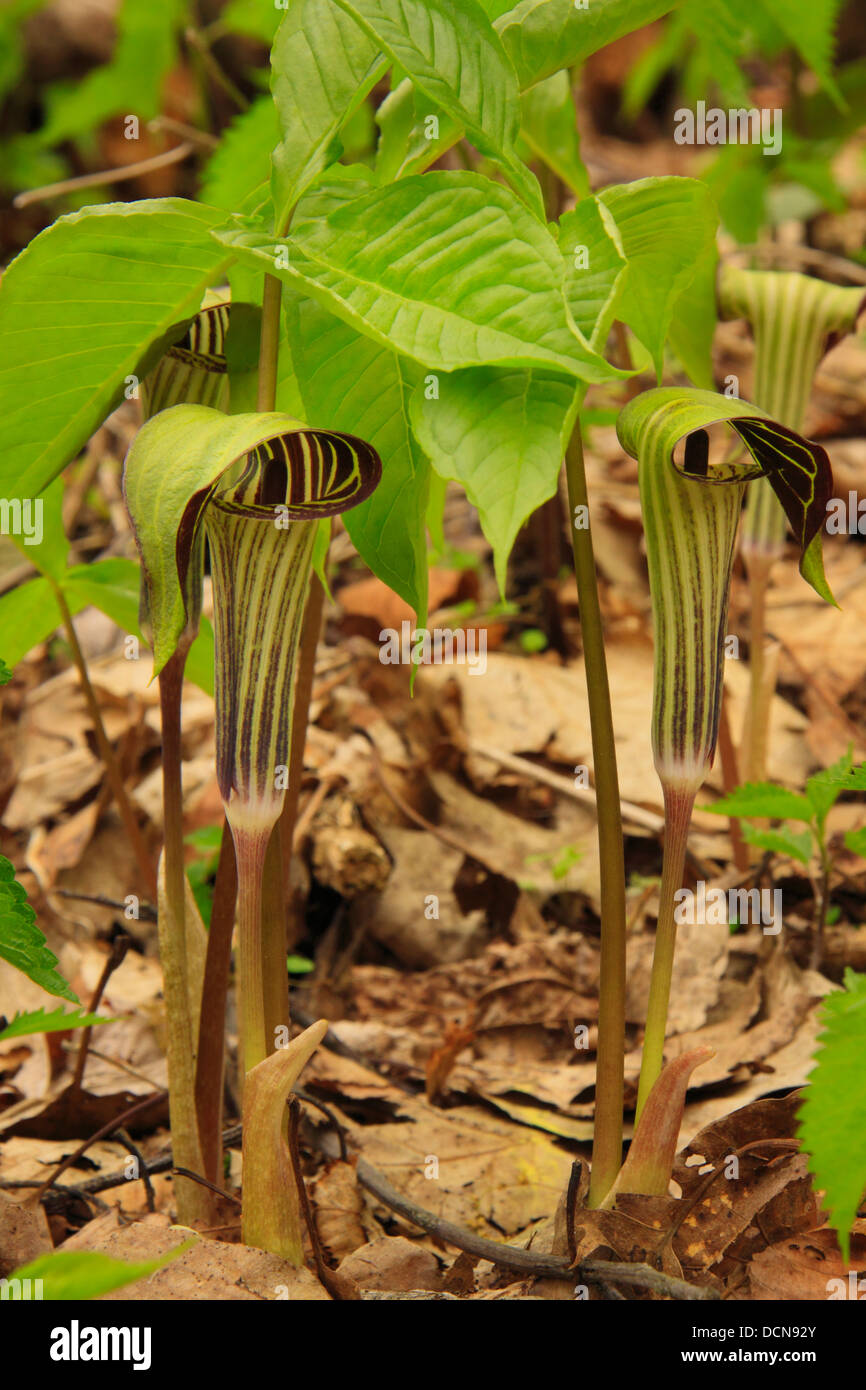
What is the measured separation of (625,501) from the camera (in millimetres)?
3828

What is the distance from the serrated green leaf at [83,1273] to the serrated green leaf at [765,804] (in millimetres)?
950

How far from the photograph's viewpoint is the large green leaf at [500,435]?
88 centimetres

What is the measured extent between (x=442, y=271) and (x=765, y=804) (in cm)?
92

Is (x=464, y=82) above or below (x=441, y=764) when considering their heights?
above

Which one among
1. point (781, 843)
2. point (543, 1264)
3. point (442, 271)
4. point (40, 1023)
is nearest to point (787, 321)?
point (781, 843)

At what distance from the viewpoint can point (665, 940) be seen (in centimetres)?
120

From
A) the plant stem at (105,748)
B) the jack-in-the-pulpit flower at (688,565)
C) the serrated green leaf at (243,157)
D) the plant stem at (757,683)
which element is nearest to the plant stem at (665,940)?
the jack-in-the-pulpit flower at (688,565)

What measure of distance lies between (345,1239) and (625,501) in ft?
9.14

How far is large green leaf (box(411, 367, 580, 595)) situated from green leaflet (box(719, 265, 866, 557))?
147cm

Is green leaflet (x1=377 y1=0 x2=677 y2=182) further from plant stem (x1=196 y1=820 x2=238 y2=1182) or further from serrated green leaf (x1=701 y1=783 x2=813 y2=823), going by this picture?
serrated green leaf (x1=701 y1=783 x2=813 y2=823)

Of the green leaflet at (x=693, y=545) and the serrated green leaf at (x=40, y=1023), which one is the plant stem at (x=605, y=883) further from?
the serrated green leaf at (x=40, y=1023)
